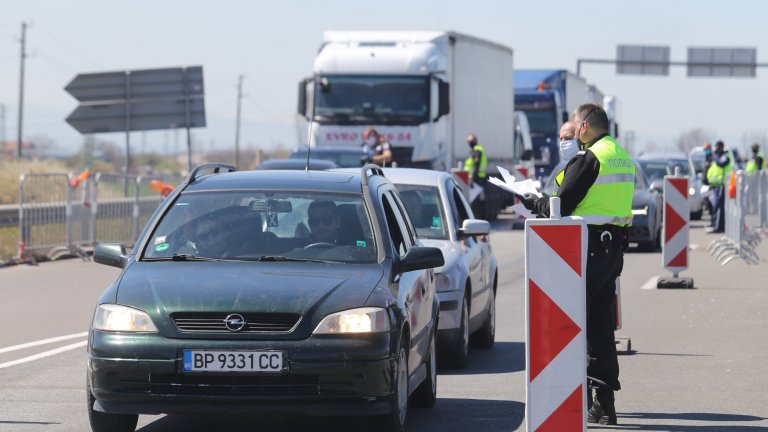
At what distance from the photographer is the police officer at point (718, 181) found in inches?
1328

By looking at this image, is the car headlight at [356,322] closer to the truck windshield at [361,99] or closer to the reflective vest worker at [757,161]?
the truck windshield at [361,99]

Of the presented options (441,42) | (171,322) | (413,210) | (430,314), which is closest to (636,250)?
(441,42)

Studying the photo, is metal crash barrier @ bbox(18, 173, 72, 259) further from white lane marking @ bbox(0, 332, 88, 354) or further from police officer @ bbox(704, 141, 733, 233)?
police officer @ bbox(704, 141, 733, 233)

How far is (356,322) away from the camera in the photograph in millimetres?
8031

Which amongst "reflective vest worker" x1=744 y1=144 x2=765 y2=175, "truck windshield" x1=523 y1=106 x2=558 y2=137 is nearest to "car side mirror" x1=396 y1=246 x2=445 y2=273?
"reflective vest worker" x1=744 y1=144 x2=765 y2=175

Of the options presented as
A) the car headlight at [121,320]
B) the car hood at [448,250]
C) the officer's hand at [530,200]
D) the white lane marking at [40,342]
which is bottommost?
the white lane marking at [40,342]

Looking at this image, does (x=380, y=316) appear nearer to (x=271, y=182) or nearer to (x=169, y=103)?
(x=271, y=182)

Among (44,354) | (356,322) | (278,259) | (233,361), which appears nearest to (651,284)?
(44,354)

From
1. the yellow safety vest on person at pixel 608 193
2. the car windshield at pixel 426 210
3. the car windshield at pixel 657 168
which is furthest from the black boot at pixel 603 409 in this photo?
the car windshield at pixel 657 168

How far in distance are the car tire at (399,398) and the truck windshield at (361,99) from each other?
2374cm

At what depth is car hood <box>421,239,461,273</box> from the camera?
11.6 meters

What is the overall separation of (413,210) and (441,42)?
2144cm

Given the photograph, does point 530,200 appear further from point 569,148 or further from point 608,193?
point 569,148

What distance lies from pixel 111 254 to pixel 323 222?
4.08 ft
